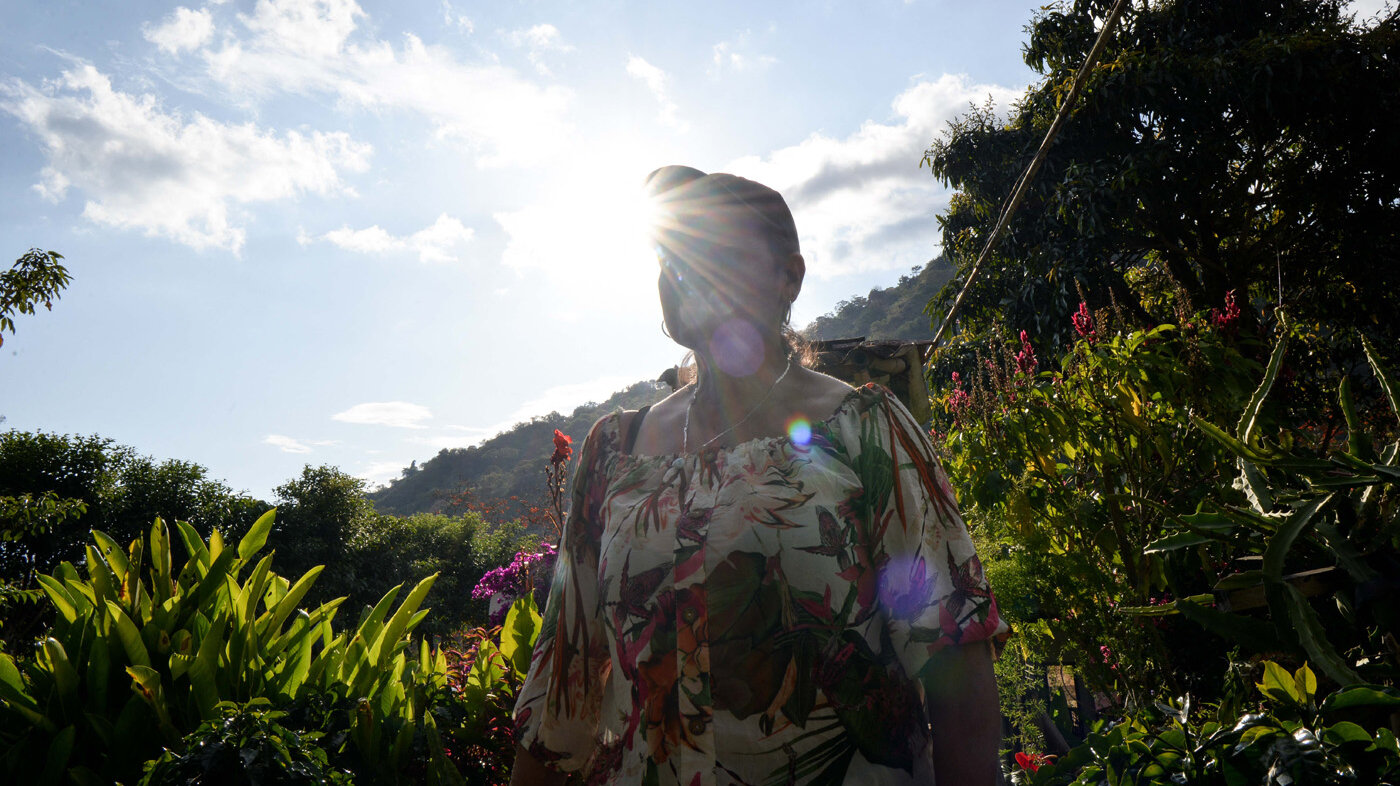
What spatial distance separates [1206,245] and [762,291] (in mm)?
11826

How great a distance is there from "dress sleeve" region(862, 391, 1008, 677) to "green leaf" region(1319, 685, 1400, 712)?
42cm

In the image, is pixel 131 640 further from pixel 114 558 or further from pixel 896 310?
pixel 896 310

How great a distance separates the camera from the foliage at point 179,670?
1.75m

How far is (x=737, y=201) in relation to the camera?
147cm

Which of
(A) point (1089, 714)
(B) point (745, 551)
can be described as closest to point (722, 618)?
(B) point (745, 551)

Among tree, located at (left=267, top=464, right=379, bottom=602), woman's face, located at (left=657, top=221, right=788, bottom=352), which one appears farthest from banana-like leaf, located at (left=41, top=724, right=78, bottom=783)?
tree, located at (left=267, top=464, right=379, bottom=602)

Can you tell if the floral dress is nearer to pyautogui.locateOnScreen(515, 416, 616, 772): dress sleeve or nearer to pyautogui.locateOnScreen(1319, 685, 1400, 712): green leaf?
pyautogui.locateOnScreen(515, 416, 616, 772): dress sleeve

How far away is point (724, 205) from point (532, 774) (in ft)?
3.99

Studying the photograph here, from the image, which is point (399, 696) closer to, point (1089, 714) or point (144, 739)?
point (144, 739)

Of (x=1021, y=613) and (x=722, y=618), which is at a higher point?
(x=722, y=618)

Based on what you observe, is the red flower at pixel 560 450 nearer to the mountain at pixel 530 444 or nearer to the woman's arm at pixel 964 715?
the woman's arm at pixel 964 715

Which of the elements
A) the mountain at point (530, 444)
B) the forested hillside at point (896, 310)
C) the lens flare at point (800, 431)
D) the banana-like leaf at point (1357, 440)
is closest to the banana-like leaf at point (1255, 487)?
the banana-like leaf at point (1357, 440)

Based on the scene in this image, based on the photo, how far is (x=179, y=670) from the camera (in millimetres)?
1848

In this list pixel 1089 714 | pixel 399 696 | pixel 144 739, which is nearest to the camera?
pixel 144 739
